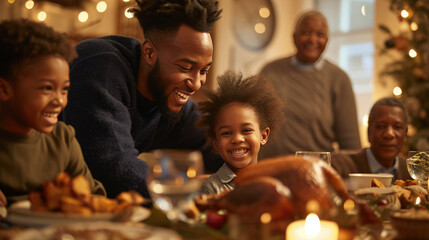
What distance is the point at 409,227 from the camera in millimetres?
810

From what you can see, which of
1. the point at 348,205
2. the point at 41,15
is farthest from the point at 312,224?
the point at 41,15

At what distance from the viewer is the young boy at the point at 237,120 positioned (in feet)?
5.32

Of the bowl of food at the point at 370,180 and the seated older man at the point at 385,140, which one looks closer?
the bowl of food at the point at 370,180

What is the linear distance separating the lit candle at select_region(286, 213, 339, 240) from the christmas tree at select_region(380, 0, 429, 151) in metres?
3.03

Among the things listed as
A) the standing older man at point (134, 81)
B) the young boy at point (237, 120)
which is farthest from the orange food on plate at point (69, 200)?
the young boy at point (237, 120)

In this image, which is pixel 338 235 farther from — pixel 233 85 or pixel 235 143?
pixel 233 85

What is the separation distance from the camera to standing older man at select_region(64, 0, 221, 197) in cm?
139

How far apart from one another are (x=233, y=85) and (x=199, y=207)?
854 mm

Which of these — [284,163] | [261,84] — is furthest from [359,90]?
[284,163]

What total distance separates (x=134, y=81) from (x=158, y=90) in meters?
0.09

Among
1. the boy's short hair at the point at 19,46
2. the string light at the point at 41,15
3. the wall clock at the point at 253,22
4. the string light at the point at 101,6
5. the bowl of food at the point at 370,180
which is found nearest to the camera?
the boy's short hair at the point at 19,46

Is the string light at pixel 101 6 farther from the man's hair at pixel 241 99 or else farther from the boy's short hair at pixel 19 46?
the boy's short hair at pixel 19 46

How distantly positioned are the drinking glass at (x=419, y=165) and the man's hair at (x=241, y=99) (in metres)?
0.51

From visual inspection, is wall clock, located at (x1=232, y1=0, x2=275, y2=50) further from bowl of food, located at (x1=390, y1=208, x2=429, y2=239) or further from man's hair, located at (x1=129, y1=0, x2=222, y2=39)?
bowl of food, located at (x1=390, y1=208, x2=429, y2=239)
